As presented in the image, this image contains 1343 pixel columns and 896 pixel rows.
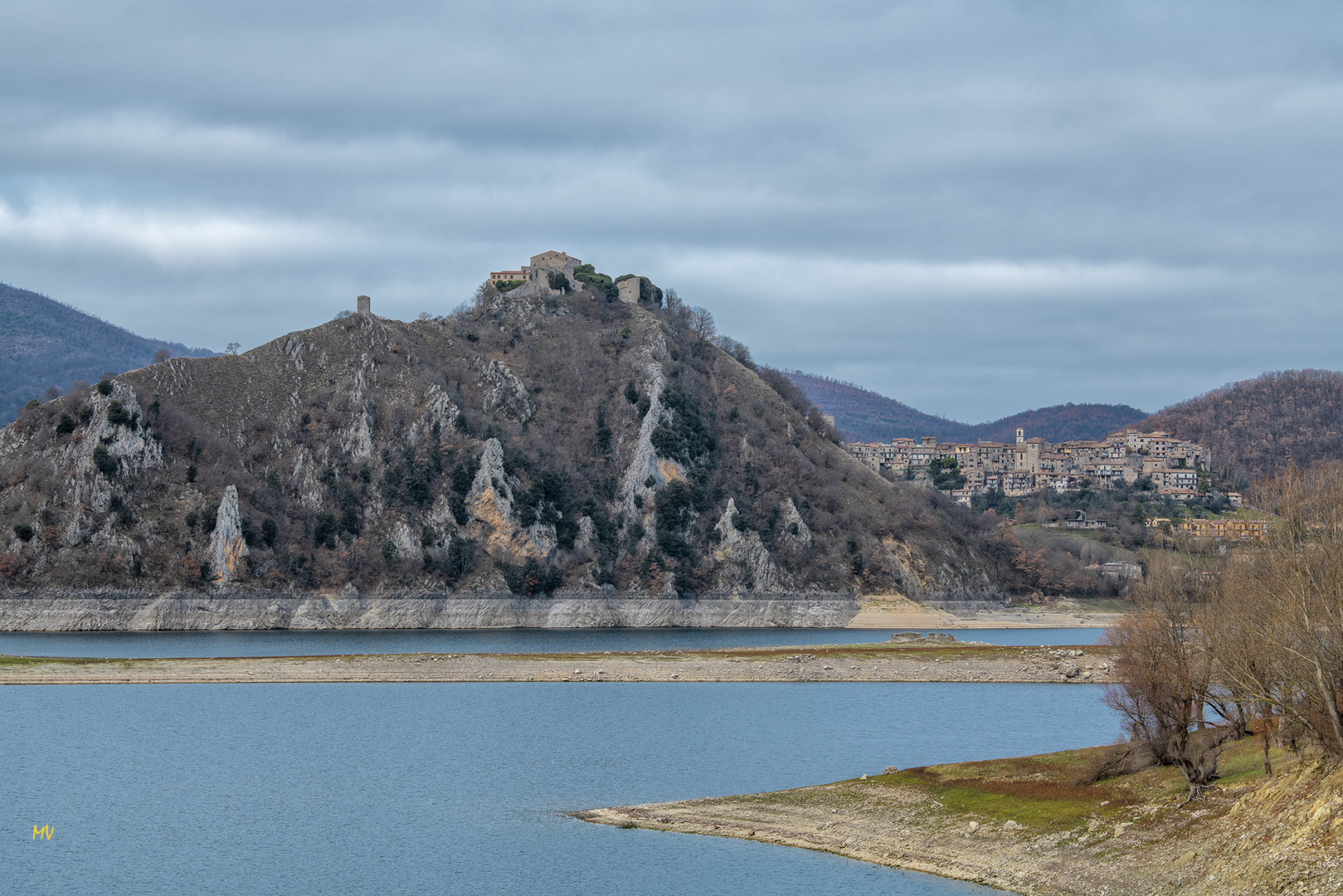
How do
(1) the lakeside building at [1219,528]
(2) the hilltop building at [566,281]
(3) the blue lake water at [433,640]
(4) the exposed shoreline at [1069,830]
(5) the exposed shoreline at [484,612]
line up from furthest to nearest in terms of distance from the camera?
(2) the hilltop building at [566,281] < (5) the exposed shoreline at [484,612] < (3) the blue lake water at [433,640] < (1) the lakeside building at [1219,528] < (4) the exposed shoreline at [1069,830]

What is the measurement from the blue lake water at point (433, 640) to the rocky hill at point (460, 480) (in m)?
6.22

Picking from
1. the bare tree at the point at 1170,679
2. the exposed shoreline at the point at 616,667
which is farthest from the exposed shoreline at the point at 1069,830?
the exposed shoreline at the point at 616,667

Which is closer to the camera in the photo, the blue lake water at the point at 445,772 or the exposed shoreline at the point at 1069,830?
the exposed shoreline at the point at 1069,830

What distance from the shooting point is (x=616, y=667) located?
72812 mm

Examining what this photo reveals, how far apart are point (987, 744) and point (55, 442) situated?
88932mm

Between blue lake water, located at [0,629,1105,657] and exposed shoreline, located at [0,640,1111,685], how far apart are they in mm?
7333

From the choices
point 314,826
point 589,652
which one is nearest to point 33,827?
point 314,826

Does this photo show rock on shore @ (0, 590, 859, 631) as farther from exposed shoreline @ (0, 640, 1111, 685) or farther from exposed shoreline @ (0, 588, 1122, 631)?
exposed shoreline @ (0, 640, 1111, 685)

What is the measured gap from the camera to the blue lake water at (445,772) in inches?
1142

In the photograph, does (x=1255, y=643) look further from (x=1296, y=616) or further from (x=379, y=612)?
(x=379, y=612)

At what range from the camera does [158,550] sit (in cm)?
9938

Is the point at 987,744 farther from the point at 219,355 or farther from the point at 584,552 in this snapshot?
the point at 219,355

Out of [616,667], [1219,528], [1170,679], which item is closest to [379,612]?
[616,667]

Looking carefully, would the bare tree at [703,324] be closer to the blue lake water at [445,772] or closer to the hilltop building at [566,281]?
the hilltop building at [566,281]
